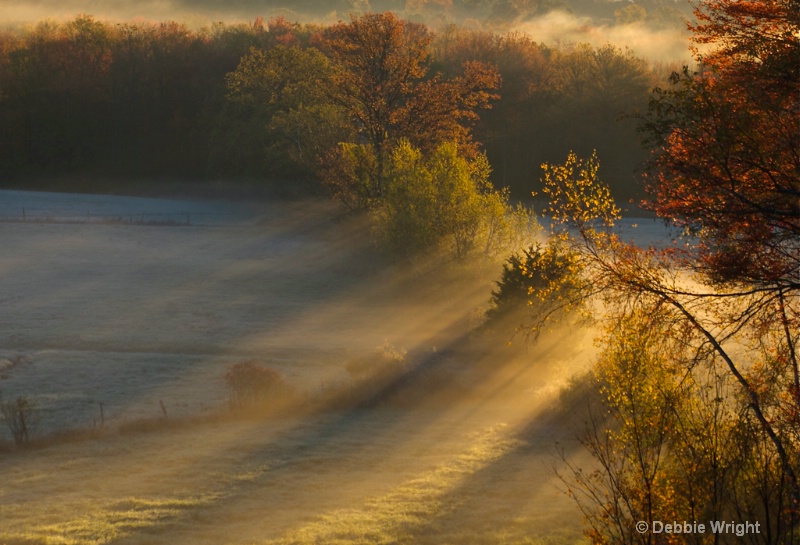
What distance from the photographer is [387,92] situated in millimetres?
60219

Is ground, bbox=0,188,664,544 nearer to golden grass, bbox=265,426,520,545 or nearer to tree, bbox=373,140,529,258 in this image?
golden grass, bbox=265,426,520,545

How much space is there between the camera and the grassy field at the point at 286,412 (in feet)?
73.8

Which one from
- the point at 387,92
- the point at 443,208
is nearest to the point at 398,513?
the point at 443,208

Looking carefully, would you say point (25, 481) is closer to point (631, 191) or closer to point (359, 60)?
point (359, 60)

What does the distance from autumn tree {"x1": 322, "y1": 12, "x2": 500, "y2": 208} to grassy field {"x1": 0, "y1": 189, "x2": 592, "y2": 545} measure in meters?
8.07

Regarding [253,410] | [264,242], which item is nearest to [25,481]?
[253,410]

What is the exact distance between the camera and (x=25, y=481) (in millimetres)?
25328

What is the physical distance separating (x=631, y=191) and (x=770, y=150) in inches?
3288

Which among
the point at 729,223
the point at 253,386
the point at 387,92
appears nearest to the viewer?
the point at 729,223

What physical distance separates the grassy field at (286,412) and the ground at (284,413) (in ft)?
0.27

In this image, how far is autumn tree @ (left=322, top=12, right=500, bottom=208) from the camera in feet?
194

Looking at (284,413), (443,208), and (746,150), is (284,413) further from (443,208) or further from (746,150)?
(443,208)

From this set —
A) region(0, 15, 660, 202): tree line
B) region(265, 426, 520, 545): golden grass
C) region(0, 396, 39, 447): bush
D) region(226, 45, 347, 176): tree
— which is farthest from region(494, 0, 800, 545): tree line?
region(0, 15, 660, 202): tree line

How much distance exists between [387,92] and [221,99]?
49.5 meters
